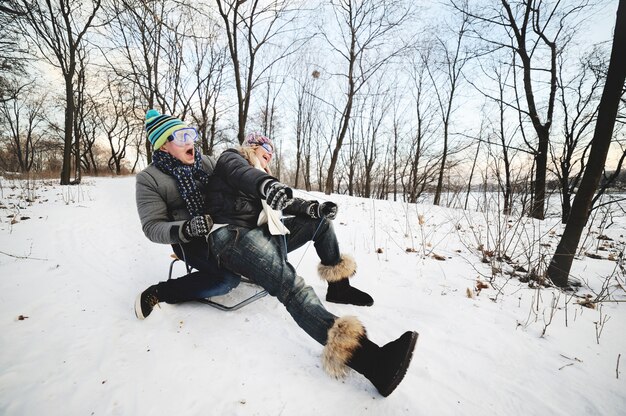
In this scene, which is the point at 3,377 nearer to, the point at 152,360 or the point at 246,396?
the point at 152,360

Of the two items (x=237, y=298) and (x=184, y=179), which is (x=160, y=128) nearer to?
(x=184, y=179)

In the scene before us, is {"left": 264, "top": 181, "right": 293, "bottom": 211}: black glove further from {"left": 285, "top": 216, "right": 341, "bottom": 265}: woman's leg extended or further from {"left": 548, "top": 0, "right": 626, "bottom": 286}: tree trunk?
{"left": 548, "top": 0, "right": 626, "bottom": 286}: tree trunk

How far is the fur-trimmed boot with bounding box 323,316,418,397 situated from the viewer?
3.69 ft

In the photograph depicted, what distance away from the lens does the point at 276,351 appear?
4.77 feet

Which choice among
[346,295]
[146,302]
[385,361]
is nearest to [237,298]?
[146,302]

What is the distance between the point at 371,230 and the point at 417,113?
14135 mm

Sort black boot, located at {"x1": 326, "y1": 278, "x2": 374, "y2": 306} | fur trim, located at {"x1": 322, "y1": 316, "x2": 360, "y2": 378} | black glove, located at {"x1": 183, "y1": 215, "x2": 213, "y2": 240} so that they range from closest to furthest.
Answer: fur trim, located at {"x1": 322, "y1": 316, "x2": 360, "y2": 378} → black glove, located at {"x1": 183, "y1": 215, "x2": 213, "y2": 240} → black boot, located at {"x1": 326, "y1": 278, "x2": 374, "y2": 306}

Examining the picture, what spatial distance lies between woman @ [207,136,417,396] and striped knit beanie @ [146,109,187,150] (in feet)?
1.48

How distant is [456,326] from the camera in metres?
1.70

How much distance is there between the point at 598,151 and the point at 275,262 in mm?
3298

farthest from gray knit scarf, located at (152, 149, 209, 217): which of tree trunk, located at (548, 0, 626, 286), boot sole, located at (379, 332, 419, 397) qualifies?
tree trunk, located at (548, 0, 626, 286)

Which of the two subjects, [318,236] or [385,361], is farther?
[318,236]

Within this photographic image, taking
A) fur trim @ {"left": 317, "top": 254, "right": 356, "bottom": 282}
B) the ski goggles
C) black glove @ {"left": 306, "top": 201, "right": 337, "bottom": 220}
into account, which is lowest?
fur trim @ {"left": 317, "top": 254, "right": 356, "bottom": 282}

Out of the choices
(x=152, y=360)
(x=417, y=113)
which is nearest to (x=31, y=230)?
(x=152, y=360)
